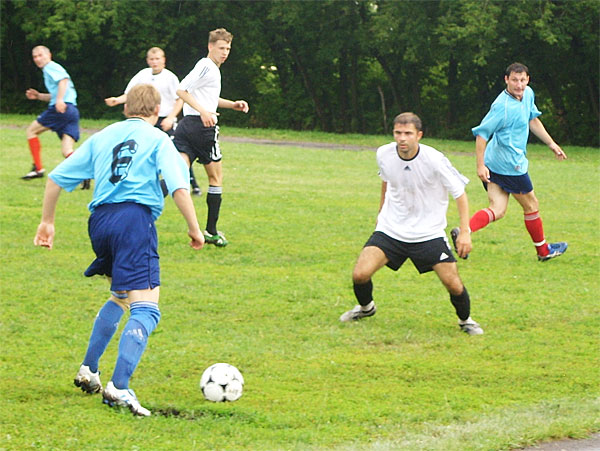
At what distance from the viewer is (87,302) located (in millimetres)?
8922

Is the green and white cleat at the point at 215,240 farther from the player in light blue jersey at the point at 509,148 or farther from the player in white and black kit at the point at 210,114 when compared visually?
the player in light blue jersey at the point at 509,148

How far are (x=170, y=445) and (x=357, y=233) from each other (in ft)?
26.2

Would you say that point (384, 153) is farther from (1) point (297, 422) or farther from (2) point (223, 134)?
(2) point (223, 134)

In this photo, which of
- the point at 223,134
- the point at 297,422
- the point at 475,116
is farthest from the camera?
the point at 475,116

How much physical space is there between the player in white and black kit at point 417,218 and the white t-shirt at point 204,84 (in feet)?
11.8

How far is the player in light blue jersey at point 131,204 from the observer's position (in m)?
5.86

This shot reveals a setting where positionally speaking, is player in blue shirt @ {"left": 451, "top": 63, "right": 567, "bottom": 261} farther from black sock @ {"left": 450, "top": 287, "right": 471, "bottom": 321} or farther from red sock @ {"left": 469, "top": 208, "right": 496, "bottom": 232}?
black sock @ {"left": 450, "top": 287, "right": 471, "bottom": 321}

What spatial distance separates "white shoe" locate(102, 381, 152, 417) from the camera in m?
5.81

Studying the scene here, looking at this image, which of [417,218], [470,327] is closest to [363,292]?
[417,218]

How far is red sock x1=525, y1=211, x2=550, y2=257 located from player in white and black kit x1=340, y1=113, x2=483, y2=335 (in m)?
3.48

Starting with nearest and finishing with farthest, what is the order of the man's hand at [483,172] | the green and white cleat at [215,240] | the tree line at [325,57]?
the man's hand at [483,172] < the green and white cleat at [215,240] < the tree line at [325,57]

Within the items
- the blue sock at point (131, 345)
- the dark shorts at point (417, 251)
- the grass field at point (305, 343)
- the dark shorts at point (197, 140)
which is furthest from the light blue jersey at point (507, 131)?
the blue sock at point (131, 345)

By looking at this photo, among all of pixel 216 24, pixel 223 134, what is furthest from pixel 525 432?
pixel 216 24

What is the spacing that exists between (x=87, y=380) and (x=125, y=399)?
1.71 ft
